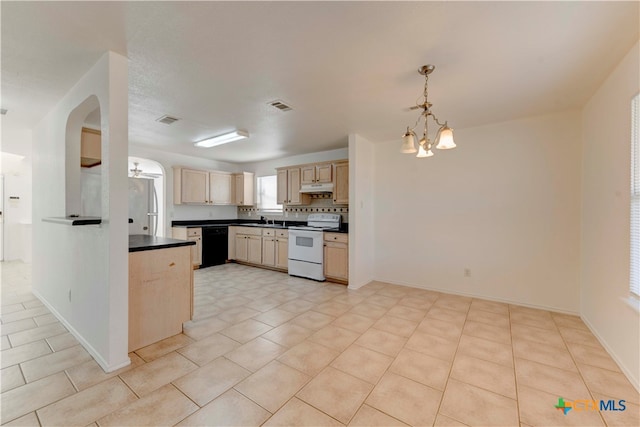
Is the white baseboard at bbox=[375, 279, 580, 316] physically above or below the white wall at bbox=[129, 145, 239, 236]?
below

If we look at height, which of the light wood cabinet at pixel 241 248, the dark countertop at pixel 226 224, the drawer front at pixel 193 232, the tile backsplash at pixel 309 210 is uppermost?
the tile backsplash at pixel 309 210

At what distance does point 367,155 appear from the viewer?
15.0 feet

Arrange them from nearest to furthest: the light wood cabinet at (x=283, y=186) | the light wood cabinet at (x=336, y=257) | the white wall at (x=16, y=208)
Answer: the light wood cabinet at (x=336, y=257), the light wood cabinet at (x=283, y=186), the white wall at (x=16, y=208)

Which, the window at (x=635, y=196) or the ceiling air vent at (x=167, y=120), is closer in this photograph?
the window at (x=635, y=196)

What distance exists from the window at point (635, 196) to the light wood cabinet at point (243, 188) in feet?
20.3

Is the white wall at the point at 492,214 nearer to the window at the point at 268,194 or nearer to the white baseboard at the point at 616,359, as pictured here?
the white baseboard at the point at 616,359

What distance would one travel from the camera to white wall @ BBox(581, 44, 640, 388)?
204cm

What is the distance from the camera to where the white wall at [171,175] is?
17.4 feet

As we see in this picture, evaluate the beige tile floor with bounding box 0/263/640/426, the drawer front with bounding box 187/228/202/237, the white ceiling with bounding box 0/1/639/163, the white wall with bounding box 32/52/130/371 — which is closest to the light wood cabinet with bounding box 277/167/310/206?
the drawer front with bounding box 187/228/202/237

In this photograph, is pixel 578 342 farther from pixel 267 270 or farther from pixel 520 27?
pixel 267 270

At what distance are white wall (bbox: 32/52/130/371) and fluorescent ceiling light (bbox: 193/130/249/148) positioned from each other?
5.81ft

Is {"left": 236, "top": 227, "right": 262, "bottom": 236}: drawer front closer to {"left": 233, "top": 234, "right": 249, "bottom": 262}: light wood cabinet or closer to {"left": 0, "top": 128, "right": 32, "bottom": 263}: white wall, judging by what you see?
{"left": 233, "top": 234, "right": 249, "bottom": 262}: light wood cabinet

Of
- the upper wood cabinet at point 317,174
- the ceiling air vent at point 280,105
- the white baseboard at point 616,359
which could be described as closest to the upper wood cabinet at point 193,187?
the upper wood cabinet at point 317,174

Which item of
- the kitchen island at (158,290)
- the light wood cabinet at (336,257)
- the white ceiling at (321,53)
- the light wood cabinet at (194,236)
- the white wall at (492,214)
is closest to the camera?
the white ceiling at (321,53)
